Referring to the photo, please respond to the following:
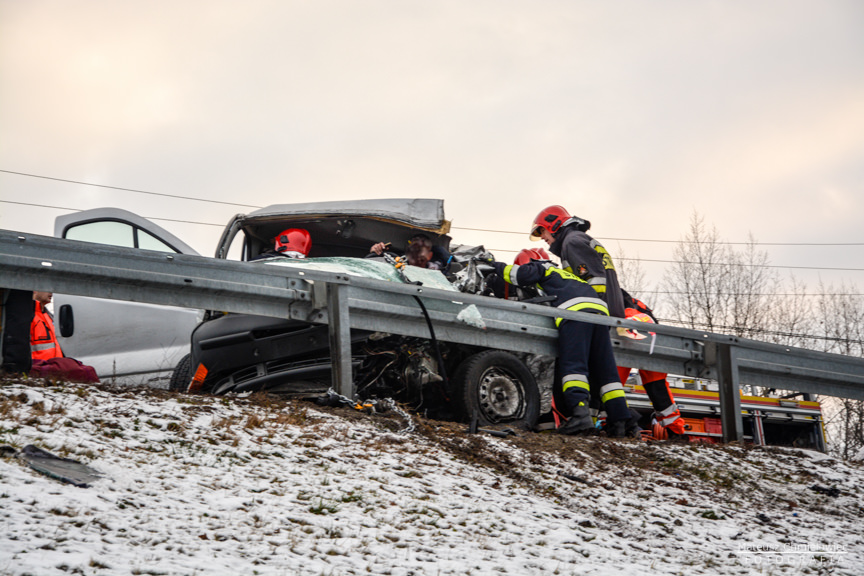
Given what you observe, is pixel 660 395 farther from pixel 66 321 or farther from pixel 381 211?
pixel 66 321

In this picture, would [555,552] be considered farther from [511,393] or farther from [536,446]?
[511,393]

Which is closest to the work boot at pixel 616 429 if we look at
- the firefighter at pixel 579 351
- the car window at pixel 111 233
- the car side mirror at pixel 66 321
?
the firefighter at pixel 579 351

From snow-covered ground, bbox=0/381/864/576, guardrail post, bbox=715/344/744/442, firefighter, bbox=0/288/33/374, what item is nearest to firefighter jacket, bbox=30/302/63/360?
firefighter, bbox=0/288/33/374

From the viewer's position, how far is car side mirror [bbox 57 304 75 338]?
7.36 m

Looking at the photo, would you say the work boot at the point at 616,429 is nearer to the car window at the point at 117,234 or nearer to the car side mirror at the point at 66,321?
the car window at the point at 117,234

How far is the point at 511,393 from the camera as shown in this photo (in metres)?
6.45

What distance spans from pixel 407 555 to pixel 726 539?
1.89 metres

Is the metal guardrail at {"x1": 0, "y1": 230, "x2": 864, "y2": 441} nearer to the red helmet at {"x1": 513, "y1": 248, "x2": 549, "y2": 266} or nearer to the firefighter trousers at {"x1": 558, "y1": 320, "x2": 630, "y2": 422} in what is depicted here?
the firefighter trousers at {"x1": 558, "y1": 320, "x2": 630, "y2": 422}

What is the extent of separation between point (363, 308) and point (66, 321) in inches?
131

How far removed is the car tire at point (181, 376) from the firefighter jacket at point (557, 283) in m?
2.79

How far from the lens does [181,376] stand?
6980mm

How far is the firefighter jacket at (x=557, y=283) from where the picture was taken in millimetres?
6840

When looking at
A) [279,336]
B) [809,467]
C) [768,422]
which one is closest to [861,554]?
[809,467]

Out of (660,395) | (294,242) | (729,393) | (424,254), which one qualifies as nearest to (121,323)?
(294,242)
